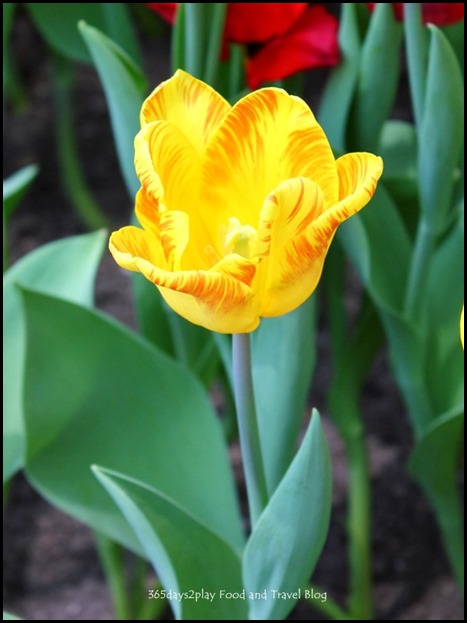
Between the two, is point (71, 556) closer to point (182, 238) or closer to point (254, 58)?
point (254, 58)

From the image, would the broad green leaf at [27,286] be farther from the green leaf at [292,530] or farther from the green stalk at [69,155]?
the green stalk at [69,155]

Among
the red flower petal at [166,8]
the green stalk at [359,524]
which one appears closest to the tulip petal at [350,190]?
the red flower petal at [166,8]

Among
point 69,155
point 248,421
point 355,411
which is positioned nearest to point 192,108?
point 248,421

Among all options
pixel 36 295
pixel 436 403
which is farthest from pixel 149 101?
pixel 436 403

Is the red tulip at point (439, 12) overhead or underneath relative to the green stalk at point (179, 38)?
overhead

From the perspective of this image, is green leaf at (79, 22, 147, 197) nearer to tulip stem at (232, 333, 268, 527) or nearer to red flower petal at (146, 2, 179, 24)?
red flower petal at (146, 2, 179, 24)

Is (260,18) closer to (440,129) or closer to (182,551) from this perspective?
(440,129)
